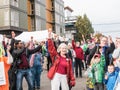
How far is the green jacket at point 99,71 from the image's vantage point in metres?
11.0

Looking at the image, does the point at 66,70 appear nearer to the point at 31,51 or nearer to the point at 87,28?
the point at 31,51

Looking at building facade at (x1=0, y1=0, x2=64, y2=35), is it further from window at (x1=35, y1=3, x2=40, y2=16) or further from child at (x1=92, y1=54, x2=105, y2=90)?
child at (x1=92, y1=54, x2=105, y2=90)

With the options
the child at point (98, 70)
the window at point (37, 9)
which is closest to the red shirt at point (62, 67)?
the child at point (98, 70)

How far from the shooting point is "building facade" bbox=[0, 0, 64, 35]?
5094 centimetres

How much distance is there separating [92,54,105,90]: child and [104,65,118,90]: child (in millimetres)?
275

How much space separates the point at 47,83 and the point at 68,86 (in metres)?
7.55

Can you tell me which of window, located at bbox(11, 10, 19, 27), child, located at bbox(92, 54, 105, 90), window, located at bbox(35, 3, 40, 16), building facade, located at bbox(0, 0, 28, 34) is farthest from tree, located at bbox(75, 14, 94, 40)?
child, located at bbox(92, 54, 105, 90)

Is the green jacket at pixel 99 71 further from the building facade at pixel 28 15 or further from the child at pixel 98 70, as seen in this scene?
the building facade at pixel 28 15

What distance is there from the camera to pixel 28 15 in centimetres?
6241

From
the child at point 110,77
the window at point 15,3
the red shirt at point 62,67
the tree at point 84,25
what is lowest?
the child at point 110,77

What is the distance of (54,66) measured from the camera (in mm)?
9430

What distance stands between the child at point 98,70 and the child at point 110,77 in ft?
0.90

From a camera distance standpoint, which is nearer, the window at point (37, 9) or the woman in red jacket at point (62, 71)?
the woman in red jacket at point (62, 71)

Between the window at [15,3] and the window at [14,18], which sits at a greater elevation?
Result: the window at [15,3]
